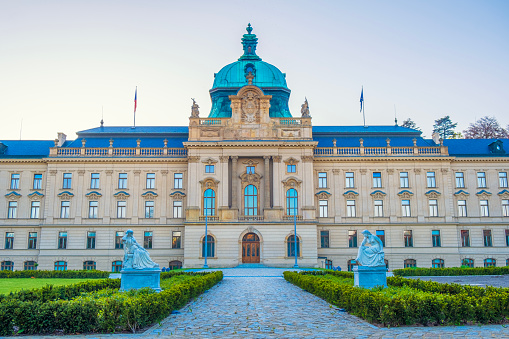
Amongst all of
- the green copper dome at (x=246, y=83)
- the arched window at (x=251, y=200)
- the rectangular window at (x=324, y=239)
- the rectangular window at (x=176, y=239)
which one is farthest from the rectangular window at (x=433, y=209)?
the rectangular window at (x=176, y=239)

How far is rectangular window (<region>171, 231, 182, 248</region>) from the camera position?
5562 centimetres

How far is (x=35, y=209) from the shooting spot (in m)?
56.7

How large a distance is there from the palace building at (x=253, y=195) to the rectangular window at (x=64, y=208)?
0.12 meters

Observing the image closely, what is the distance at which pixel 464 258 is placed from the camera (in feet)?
182

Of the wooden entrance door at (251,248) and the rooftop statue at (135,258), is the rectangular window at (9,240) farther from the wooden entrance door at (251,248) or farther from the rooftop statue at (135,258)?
the rooftop statue at (135,258)

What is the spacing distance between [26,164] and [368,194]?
40118 millimetres

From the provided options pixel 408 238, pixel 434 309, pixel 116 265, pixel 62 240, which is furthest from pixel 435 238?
pixel 434 309

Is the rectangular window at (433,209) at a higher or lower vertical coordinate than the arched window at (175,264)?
higher

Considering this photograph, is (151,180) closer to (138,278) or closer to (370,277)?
(138,278)

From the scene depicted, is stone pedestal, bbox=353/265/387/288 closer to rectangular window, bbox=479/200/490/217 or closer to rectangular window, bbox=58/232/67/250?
rectangular window, bbox=479/200/490/217

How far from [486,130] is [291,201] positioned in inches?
1721

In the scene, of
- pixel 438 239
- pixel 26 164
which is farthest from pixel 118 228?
pixel 438 239

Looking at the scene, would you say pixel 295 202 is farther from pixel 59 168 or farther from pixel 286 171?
pixel 59 168

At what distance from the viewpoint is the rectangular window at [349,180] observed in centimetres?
5675
